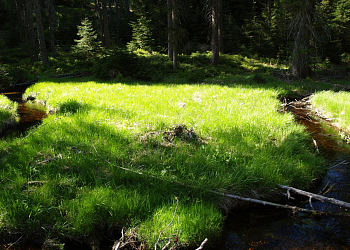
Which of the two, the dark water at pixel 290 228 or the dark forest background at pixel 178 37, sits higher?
the dark forest background at pixel 178 37

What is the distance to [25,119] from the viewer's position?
8680 mm

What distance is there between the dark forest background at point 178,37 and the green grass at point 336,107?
423 cm

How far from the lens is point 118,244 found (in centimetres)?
288

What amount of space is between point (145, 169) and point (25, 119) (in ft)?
21.5

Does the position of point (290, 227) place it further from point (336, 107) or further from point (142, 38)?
point (142, 38)

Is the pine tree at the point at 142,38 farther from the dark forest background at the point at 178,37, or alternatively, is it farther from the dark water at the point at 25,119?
the dark water at the point at 25,119

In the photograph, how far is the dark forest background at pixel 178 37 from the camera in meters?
15.2

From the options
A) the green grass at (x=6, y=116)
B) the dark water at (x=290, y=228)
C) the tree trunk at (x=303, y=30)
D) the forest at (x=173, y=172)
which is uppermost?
the tree trunk at (x=303, y=30)

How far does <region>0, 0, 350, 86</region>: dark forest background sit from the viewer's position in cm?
1519

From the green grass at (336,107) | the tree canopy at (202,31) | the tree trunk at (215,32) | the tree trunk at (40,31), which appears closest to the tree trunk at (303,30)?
the tree canopy at (202,31)

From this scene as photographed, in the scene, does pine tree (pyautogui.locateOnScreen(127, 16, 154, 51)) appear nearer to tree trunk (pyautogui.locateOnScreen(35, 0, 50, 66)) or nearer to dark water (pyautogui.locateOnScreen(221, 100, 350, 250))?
tree trunk (pyautogui.locateOnScreen(35, 0, 50, 66))

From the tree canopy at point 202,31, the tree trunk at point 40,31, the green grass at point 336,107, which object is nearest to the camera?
the green grass at point 336,107

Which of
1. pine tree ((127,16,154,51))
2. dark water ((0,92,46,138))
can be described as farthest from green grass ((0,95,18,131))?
pine tree ((127,16,154,51))

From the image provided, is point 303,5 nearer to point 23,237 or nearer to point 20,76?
point 23,237
